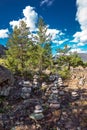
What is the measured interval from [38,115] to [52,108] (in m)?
2.29

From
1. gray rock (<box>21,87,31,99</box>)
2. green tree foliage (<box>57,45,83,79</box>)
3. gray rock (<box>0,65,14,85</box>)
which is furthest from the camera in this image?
green tree foliage (<box>57,45,83,79</box>)

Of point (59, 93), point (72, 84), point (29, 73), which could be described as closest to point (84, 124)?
point (59, 93)

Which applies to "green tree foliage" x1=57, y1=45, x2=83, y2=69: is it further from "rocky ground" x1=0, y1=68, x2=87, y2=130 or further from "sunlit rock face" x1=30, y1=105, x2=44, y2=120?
"sunlit rock face" x1=30, y1=105, x2=44, y2=120

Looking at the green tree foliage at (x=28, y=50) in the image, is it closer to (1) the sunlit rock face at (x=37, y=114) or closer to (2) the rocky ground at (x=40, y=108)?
(2) the rocky ground at (x=40, y=108)

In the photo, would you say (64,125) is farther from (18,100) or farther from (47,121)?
(18,100)

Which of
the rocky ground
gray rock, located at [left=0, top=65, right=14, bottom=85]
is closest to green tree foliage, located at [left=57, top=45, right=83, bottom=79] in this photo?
the rocky ground

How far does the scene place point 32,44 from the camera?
3150 cm

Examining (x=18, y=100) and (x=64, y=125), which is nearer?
(x=64, y=125)

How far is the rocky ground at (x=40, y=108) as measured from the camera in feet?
48.3

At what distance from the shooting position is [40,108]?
16.4 m

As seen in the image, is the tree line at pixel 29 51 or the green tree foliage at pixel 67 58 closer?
the tree line at pixel 29 51

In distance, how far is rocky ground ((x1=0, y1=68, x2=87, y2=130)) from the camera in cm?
1473

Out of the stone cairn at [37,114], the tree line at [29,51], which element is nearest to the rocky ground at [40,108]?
the stone cairn at [37,114]

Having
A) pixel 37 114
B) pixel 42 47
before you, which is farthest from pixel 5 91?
pixel 42 47
